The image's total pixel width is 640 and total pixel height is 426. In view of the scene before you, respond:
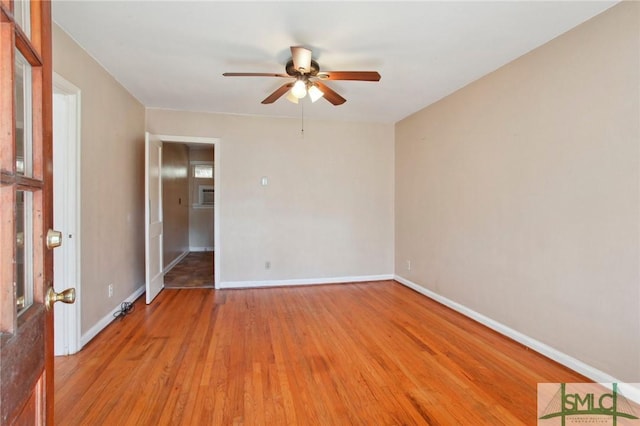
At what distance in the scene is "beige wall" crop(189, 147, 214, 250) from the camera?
285 inches

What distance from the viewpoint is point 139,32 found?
7.05ft

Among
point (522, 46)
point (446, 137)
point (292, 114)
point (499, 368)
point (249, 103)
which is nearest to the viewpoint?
point (499, 368)

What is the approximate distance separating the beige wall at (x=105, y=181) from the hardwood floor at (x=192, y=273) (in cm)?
73

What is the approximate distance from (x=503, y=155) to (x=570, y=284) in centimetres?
119

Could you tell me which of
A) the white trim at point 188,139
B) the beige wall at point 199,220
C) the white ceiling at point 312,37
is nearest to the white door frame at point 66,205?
the white ceiling at point 312,37

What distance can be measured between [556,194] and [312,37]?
2207mm

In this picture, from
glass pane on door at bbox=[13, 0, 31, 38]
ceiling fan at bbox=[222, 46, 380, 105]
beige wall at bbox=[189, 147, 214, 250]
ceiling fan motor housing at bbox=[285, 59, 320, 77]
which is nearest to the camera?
glass pane on door at bbox=[13, 0, 31, 38]

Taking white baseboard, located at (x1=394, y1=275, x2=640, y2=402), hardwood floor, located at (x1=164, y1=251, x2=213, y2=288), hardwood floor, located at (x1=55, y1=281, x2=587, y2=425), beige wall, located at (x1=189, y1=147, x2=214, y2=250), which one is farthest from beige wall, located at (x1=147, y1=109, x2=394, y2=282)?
beige wall, located at (x1=189, y1=147, x2=214, y2=250)

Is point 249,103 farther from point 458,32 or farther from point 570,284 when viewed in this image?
point 570,284

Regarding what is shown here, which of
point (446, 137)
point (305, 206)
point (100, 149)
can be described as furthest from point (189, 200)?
point (446, 137)

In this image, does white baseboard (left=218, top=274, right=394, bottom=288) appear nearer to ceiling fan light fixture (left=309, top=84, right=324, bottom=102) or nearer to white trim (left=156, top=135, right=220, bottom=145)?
white trim (left=156, top=135, right=220, bottom=145)

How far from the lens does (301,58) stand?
2123 millimetres

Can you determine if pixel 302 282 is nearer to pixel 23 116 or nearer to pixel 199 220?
pixel 23 116

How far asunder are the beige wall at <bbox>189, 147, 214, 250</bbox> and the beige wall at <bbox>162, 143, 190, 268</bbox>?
0.24 metres
